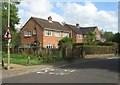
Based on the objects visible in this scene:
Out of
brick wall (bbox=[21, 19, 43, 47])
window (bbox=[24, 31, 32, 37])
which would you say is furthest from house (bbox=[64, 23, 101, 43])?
window (bbox=[24, 31, 32, 37])

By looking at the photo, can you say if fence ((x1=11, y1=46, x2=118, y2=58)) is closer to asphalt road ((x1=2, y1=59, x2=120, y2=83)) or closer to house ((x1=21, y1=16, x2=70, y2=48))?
house ((x1=21, y1=16, x2=70, y2=48))

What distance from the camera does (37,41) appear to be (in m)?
56.2

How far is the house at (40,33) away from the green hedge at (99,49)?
11.2 meters

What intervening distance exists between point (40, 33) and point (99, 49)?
12.8 m

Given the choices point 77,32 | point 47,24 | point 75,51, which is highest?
point 47,24

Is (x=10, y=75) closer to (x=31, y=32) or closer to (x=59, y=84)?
(x=59, y=84)

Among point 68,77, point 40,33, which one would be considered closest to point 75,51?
point 40,33

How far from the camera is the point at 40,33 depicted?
5609 cm

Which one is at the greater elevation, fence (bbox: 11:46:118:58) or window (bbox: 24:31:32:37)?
window (bbox: 24:31:32:37)

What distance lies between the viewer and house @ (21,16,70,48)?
5612 cm

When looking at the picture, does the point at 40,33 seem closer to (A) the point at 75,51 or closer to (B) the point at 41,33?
(B) the point at 41,33

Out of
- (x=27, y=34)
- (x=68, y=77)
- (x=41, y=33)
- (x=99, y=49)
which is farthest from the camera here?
(x=27, y=34)

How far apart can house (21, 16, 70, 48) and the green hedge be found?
1120 centimetres

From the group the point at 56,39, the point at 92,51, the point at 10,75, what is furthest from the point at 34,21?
the point at 10,75
